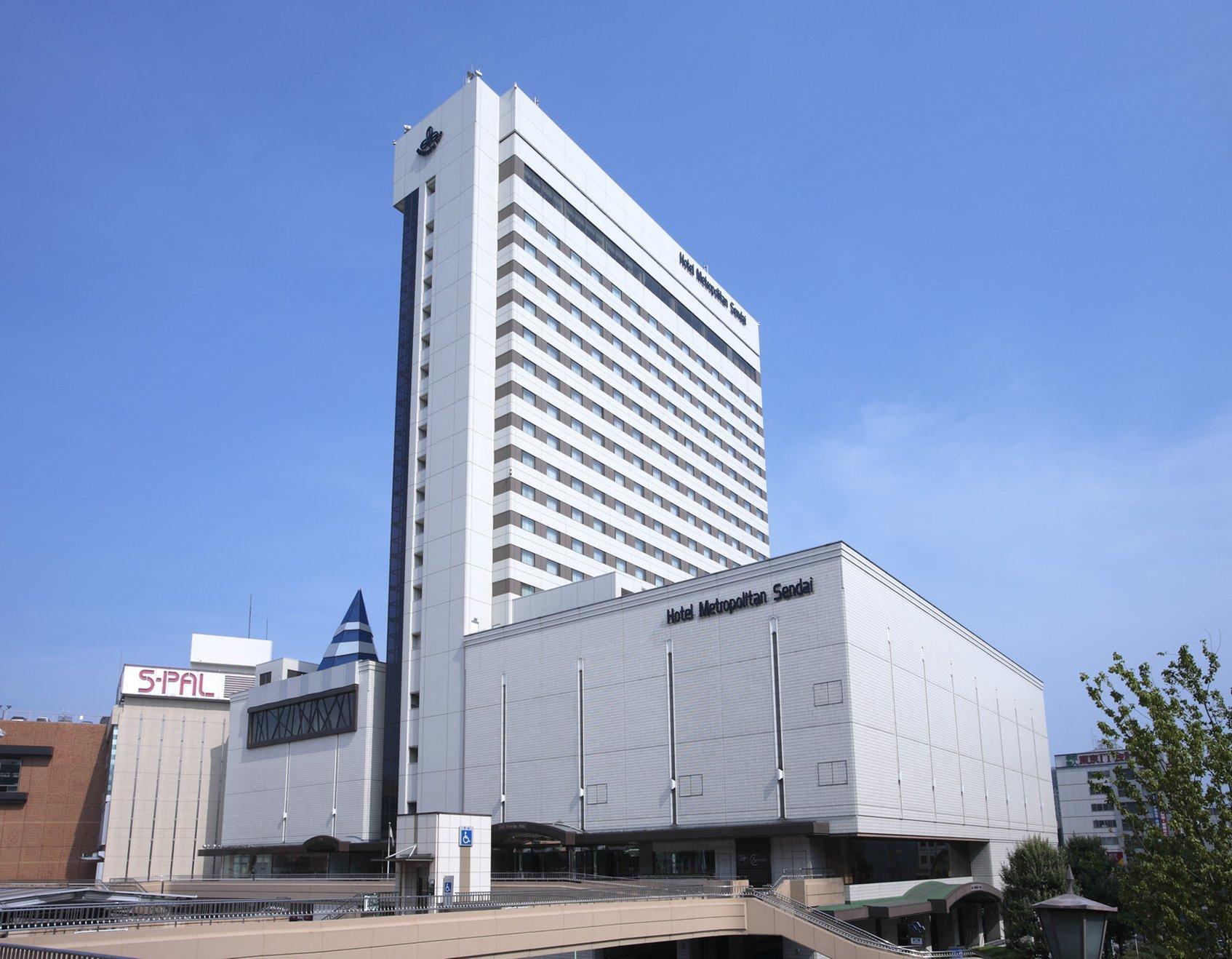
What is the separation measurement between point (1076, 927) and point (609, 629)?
184ft

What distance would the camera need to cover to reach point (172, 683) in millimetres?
112250

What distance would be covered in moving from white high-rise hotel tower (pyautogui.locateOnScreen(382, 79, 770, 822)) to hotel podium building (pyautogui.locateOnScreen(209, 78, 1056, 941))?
28cm

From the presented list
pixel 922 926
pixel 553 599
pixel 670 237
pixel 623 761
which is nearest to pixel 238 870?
pixel 553 599

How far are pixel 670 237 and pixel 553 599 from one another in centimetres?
5529

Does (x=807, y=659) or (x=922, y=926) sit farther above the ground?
(x=807, y=659)

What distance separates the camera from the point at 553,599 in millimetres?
78688

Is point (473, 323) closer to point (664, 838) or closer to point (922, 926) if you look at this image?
point (664, 838)

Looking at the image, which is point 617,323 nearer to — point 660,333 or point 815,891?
point 660,333

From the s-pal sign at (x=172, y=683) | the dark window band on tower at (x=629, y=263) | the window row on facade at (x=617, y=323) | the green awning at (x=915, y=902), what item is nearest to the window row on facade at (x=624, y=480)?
the window row on facade at (x=617, y=323)

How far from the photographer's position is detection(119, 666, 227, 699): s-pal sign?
110 m

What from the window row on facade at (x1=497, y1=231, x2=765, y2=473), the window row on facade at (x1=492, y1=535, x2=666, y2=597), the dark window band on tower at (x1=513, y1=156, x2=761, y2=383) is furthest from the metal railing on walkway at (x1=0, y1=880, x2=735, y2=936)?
the dark window band on tower at (x1=513, y1=156, x2=761, y2=383)

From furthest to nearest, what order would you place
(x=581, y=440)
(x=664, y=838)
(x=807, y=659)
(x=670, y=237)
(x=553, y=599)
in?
(x=670, y=237)
(x=581, y=440)
(x=553, y=599)
(x=664, y=838)
(x=807, y=659)

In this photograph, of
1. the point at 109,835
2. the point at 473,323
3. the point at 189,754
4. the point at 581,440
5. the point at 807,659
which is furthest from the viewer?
the point at 189,754

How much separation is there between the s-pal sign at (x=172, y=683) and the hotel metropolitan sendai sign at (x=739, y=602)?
227ft
